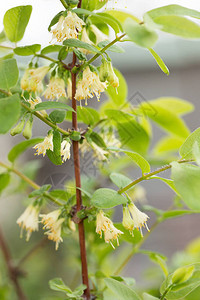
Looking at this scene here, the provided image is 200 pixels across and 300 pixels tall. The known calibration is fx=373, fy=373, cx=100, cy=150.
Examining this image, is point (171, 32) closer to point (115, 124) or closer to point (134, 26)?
point (134, 26)

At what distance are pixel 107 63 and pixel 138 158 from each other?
4.7 inches

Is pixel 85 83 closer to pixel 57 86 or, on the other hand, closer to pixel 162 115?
pixel 57 86

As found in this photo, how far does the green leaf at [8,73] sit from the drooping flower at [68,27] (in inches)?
2.3

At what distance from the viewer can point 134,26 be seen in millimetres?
339

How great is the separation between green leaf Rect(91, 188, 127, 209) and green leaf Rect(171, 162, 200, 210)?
0.23 feet

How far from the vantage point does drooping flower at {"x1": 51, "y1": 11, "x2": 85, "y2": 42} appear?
0.41 meters

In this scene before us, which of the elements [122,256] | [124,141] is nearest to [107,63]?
[124,141]

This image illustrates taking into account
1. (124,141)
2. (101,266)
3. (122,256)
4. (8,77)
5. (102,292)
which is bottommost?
(122,256)

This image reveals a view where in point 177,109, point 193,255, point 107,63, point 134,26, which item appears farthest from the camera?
point 193,255

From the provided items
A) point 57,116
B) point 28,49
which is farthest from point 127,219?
point 28,49

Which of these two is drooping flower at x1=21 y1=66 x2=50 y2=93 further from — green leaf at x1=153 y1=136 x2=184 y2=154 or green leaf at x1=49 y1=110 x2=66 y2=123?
green leaf at x1=153 y1=136 x2=184 y2=154

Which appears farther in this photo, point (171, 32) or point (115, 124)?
point (115, 124)

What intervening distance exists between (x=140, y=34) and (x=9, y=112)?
0.51 ft

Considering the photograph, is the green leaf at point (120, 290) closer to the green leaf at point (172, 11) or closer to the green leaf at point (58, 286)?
the green leaf at point (58, 286)
